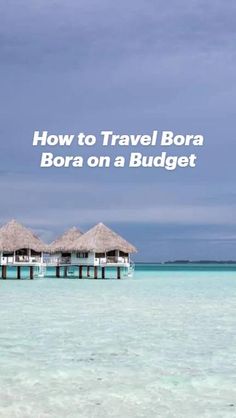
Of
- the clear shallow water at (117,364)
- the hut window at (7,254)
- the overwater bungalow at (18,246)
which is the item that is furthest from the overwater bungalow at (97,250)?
the clear shallow water at (117,364)

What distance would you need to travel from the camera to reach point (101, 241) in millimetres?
37125

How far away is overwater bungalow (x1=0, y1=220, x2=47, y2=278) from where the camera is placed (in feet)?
119

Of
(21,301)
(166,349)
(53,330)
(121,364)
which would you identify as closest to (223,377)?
(121,364)

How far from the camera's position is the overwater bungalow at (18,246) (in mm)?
36188

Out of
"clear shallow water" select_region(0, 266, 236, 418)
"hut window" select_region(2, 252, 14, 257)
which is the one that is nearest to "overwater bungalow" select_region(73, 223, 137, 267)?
"hut window" select_region(2, 252, 14, 257)

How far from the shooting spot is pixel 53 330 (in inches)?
547

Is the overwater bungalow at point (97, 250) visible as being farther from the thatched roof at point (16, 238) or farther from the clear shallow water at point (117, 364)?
the clear shallow water at point (117, 364)

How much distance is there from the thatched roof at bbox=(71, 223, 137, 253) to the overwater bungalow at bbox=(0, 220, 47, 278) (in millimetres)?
2199

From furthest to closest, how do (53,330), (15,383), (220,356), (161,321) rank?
(161,321)
(53,330)
(220,356)
(15,383)

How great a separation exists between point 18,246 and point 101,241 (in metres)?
4.48

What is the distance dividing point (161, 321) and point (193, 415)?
8.63 meters

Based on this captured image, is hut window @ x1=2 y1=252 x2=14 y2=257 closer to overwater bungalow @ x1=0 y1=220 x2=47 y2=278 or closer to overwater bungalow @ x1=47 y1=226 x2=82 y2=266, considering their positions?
overwater bungalow @ x1=0 y1=220 x2=47 y2=278

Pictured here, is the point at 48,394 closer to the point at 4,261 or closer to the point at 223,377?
the point at 223,377

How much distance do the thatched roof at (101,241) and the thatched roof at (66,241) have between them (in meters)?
0.89
